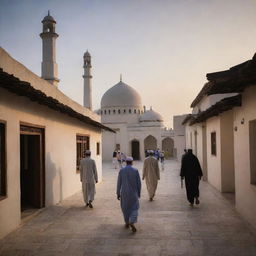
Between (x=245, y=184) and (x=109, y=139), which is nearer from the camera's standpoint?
(x=245, y=184)

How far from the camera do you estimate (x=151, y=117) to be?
4097 centimetres

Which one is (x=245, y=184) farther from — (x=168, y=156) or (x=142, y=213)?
(x=168, y=156)

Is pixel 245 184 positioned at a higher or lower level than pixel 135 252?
higher

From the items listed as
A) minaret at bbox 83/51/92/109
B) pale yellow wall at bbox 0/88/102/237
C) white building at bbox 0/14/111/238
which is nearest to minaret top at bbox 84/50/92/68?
minaret at bbox 83/51/92/109

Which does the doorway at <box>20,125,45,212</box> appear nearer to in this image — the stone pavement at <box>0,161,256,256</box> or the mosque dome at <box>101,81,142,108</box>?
the stone pavement at <box>0,161,256,256</box>

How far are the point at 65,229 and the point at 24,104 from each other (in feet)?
9.22

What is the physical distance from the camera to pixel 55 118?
960 cm

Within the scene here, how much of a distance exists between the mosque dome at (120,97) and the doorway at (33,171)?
1240 inches

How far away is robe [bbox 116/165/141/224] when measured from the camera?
6.55 metres

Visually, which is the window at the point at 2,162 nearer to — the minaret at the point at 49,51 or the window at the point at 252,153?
the window at the point at 252,153

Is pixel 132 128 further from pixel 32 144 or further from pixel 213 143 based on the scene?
pixel 32 144

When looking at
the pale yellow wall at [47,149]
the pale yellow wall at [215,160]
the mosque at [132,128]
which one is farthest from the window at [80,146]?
the mosque at [132,128]

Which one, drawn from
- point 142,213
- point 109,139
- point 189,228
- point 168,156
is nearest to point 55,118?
point 142,213

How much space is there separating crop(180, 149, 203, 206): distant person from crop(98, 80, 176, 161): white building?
26.1 meters
